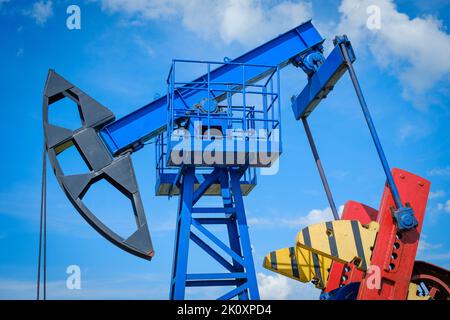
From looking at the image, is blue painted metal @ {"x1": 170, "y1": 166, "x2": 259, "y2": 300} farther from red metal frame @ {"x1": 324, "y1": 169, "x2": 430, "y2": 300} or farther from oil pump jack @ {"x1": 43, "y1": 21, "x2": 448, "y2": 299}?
red metal frame @ {"x1": 324, "y1": 169, "x2": 430, "y2": 300}

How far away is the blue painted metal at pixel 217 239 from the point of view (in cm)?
849

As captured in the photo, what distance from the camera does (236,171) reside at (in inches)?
354

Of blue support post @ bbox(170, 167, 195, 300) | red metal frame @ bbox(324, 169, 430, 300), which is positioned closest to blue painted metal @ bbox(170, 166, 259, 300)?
blue support post @ bbox(170, 167, 195, 300)

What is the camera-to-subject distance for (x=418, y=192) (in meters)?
7.62

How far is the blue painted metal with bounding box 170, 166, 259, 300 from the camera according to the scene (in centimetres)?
849

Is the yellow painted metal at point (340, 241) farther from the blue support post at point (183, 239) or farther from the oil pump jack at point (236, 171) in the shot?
the blue support post at point (183, 239)

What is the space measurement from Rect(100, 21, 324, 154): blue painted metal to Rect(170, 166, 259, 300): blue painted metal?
880 mm

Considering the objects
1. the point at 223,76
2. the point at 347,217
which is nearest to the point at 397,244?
the point at 347,217

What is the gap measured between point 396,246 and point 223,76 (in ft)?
12.2

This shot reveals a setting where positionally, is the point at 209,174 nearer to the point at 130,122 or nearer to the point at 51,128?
the point at 130,122
